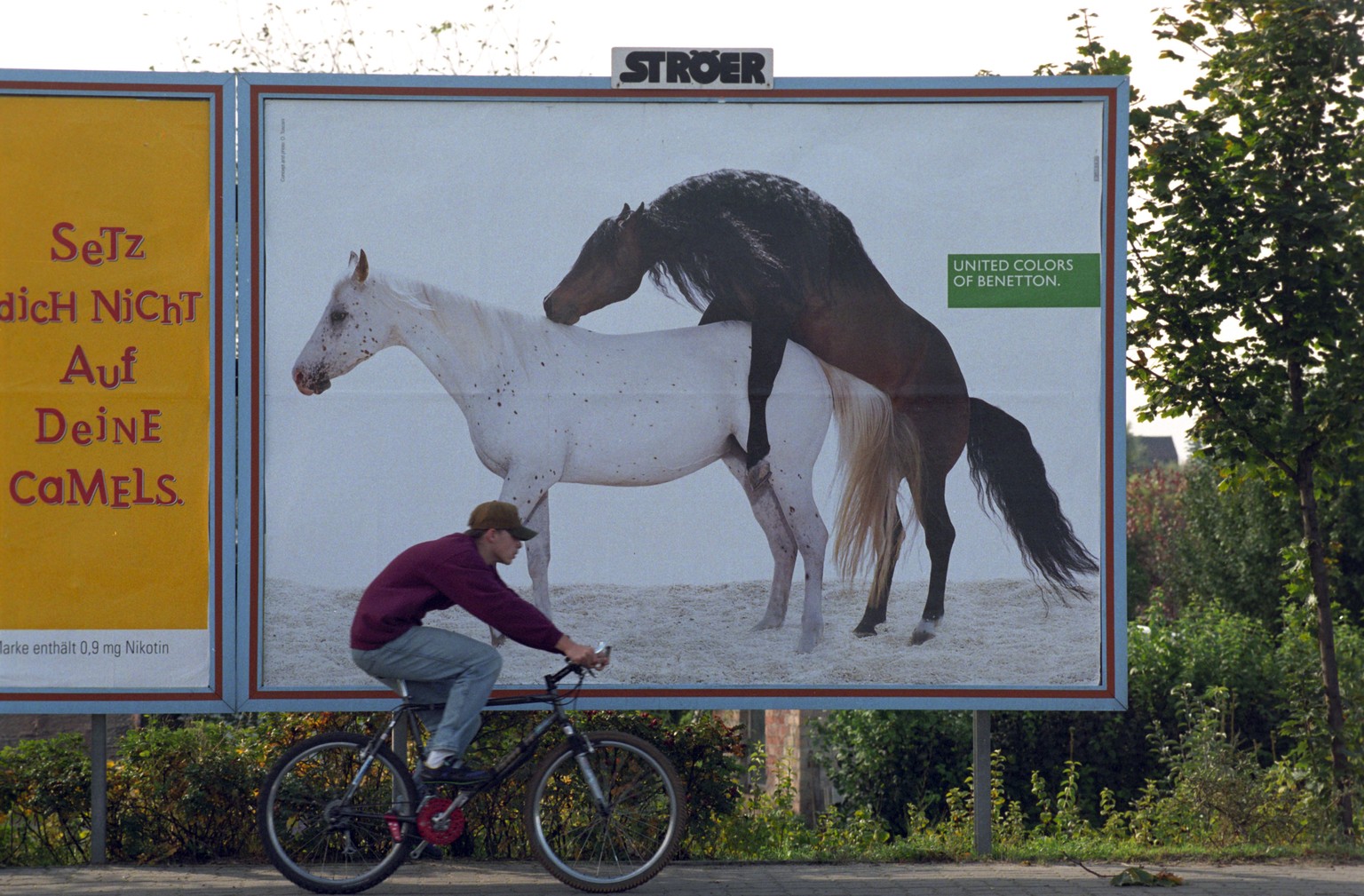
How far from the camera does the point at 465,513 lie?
7.93m

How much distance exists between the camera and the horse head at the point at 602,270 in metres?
7.96

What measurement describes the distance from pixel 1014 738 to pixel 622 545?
7.70m

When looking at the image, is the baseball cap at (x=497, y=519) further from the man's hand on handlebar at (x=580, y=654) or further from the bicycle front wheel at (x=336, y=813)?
the bicycle front wheel at (x=336, y=813)

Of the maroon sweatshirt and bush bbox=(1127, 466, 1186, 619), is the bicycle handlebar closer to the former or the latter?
the maroon sweatshirt

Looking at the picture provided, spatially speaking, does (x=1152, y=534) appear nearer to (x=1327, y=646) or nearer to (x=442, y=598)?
(x=1327, y=646)

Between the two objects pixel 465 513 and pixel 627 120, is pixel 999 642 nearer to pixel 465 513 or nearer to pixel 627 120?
pixel 465 513

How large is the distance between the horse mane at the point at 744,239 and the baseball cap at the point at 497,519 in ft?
6.31

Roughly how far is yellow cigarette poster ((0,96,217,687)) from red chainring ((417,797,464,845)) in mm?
1869

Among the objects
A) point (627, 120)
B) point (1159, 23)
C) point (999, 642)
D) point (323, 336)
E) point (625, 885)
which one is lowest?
point (625, 885)

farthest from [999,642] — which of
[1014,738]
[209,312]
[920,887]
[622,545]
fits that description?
[1014,738]

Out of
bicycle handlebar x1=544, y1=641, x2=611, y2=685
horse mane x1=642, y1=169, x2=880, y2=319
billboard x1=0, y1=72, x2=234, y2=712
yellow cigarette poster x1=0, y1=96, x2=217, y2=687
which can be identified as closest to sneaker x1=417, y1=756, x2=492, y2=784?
bicycle handlebar x1=544, y1=641, x2=611, y2=685

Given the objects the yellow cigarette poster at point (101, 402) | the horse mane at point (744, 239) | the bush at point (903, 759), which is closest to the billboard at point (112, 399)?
the yellow cigarette poster at point (101, 402)

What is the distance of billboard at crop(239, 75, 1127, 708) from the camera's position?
311 inches

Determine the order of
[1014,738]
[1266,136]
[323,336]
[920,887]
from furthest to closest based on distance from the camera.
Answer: [1014,738], [1266,136], [323,336], [920,887]
